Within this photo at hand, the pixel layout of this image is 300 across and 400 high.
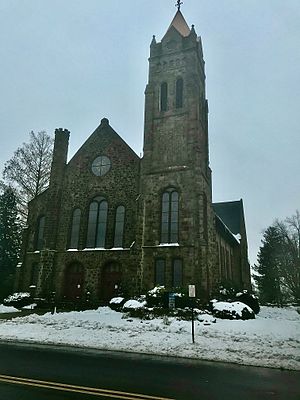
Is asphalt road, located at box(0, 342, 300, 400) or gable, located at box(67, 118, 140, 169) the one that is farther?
gable, located at box(67, 118, 140, 169)

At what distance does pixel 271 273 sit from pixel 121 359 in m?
35.1

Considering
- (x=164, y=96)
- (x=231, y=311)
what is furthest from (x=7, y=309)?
(x=164, y=96)

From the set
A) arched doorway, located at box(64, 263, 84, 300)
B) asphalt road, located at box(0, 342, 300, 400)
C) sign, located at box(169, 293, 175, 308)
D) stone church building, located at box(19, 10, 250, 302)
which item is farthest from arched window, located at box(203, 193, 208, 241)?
asphalt road, located at box(0, 342, 300, 400)

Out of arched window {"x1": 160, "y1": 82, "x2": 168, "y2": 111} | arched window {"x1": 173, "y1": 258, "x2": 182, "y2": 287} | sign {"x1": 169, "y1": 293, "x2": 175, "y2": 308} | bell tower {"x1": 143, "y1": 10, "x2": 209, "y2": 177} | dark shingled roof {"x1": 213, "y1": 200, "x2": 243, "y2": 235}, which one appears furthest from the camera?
dark shingled roof {"x1": 213, "y1": 200, "x2": 243, "y2": 235}

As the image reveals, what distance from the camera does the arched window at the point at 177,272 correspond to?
21.1 meters

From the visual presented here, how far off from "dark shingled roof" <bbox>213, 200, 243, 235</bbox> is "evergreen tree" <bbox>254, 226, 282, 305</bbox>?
6.08m

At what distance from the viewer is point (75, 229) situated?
26.2 metres

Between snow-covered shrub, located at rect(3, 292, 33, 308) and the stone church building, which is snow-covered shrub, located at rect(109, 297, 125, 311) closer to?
the stone church building

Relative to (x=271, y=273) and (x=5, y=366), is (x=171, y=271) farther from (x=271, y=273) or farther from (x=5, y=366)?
(x=271, y=273)

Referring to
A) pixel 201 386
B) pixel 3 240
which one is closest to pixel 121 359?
pixel 201 386

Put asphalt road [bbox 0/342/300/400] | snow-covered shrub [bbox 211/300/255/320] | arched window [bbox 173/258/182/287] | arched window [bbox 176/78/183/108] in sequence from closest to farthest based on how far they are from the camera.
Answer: asphalt road [bbox 0/342/300/400], snow-covered shrub [bbox 211/300/255/320], arched window [bbox 173/258/182/287], arched window [bbox 176/78/183/108]

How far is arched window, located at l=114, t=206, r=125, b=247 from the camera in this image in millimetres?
24602

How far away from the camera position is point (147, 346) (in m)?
11.8

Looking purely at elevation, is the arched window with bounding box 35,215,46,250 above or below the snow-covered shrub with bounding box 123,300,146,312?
above
